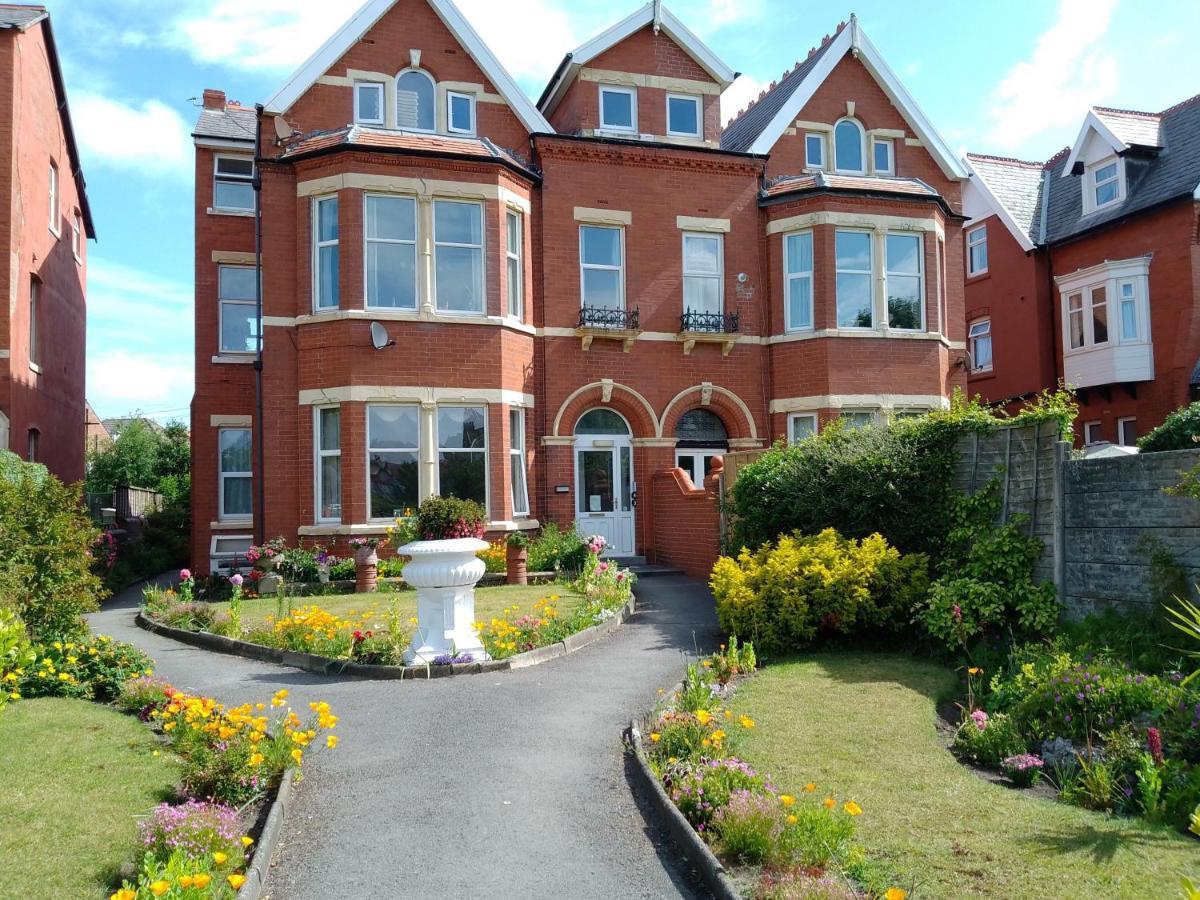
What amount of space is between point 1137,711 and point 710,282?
547 inches

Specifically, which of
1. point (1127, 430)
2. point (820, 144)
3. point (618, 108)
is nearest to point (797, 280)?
point (820, 144)

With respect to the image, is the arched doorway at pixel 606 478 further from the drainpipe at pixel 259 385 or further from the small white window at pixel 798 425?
the drainpipe at pixel 259 385

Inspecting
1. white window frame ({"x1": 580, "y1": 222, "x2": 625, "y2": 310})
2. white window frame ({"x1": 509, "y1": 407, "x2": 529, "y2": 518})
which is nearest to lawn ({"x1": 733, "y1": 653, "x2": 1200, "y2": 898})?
white window frame ({"x1": 509, "y1": 407, "x2": 529, "y2": 518})

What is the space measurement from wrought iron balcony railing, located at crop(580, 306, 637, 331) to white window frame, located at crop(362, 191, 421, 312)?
3.32 meters

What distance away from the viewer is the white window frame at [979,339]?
28.5 meters

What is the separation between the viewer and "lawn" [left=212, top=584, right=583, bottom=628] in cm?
1244

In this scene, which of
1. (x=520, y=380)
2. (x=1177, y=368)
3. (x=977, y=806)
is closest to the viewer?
(x=977, y=806)

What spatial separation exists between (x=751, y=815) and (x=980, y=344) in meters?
27.1

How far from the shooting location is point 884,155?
2108 cm

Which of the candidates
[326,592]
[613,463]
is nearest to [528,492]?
[613,463]

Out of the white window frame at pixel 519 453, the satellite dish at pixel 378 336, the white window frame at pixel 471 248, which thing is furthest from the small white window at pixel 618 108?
the satellite dish at pixel 378 336

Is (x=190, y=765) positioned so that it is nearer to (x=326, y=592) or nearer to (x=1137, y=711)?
(x=1137, y=711)

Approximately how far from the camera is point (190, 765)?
6.05 meters

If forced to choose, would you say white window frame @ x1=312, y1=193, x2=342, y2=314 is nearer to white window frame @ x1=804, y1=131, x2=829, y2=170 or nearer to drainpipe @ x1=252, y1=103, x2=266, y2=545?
drainpipe @ x1=252, y1=103, x2=266, y2=545
